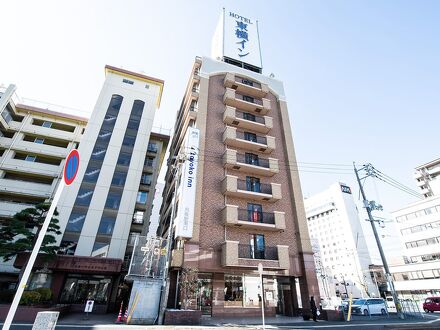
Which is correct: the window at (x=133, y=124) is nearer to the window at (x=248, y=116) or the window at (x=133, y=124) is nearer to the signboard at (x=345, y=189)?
the window at (x=248, y=116)

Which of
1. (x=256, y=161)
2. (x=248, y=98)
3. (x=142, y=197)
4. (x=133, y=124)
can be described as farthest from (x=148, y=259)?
(x=248, y=98)

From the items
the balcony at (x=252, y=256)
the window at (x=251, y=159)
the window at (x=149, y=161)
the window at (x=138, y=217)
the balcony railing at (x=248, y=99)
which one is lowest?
the balcony at (x=252, y=256)

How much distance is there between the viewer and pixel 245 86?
28.6 meters

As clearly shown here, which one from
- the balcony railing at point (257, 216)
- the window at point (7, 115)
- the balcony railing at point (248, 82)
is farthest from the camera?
A: the window at point (7, 115)

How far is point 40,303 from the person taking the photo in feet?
50.1

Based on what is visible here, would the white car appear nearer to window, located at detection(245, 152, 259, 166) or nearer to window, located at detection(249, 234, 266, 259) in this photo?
window, located at detection(249, 234, 266, 259)

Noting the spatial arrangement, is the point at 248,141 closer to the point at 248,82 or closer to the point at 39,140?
the point at 248,82

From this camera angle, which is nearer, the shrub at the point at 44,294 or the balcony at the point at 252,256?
the shrub at the point at 44,294

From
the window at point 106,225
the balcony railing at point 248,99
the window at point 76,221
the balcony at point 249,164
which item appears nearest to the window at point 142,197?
the window at point 106,225

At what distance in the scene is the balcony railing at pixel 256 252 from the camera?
19388mm

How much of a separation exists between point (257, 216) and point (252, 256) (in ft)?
11.5

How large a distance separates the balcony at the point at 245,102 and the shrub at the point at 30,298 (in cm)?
2270

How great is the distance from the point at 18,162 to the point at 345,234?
9494 cm

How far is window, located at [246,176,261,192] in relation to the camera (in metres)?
→ 23.3
